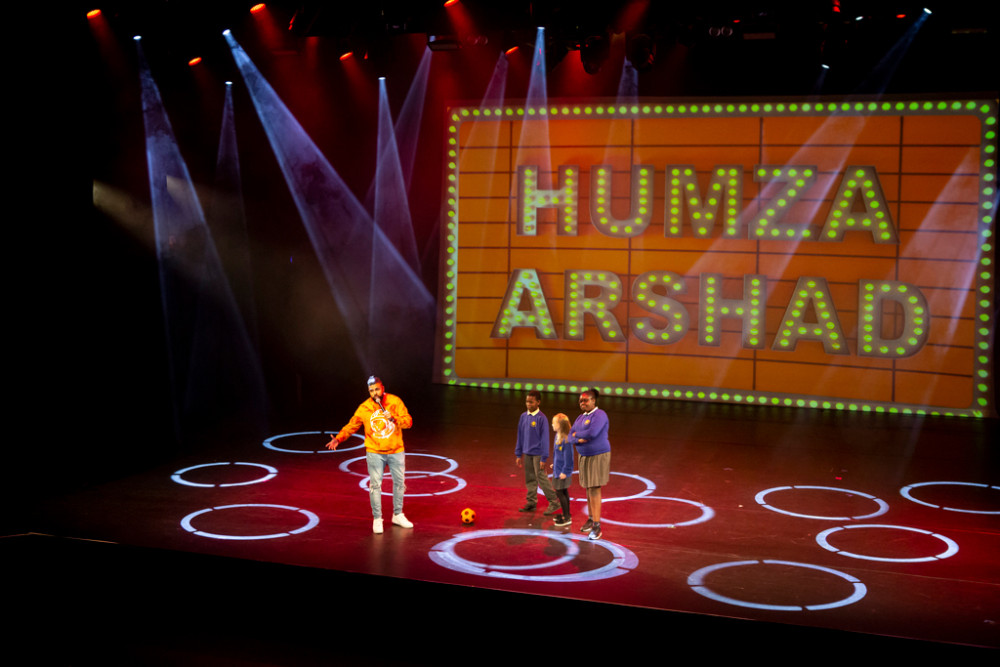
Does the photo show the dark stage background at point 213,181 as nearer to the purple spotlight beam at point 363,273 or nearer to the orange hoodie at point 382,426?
the purple spotlight beam at point 363,273

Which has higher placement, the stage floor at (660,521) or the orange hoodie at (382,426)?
the orange hoodie at (382,426)

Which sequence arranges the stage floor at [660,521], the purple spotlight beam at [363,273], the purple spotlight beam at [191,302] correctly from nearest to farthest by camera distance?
1. the stage floor at [660,521]
2. the purple spotlight beam at [191,302]
3. the purple spotlight beam at [363,273]

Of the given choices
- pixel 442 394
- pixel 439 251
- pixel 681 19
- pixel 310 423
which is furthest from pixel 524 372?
pixel 681 19

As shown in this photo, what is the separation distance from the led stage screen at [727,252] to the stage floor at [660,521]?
1802 mm

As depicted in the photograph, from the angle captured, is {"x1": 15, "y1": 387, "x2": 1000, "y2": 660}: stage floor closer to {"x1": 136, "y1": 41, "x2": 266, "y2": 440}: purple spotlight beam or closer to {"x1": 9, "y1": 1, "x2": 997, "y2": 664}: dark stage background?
{"x1": 9, "y1": 1, "x2": 997, "y2": 664}: dark stage background

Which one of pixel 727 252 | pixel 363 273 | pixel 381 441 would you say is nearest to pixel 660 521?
pixel 381 441

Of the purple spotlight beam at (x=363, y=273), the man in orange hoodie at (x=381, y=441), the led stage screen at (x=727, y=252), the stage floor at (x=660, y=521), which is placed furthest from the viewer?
the purple spotlight beam at (x=363, y=273)

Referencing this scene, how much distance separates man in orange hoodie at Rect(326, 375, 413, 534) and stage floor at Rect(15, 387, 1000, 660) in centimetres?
28

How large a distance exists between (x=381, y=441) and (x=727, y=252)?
8.73 m

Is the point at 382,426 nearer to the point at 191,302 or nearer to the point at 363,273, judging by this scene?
the point at 191,302

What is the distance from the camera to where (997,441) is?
12.5 m

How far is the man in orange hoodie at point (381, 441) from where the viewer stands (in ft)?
27.3

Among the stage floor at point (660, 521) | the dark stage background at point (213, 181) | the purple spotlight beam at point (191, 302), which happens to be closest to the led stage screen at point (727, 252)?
the dark stage background at point (213, 181)

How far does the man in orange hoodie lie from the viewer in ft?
27.3
